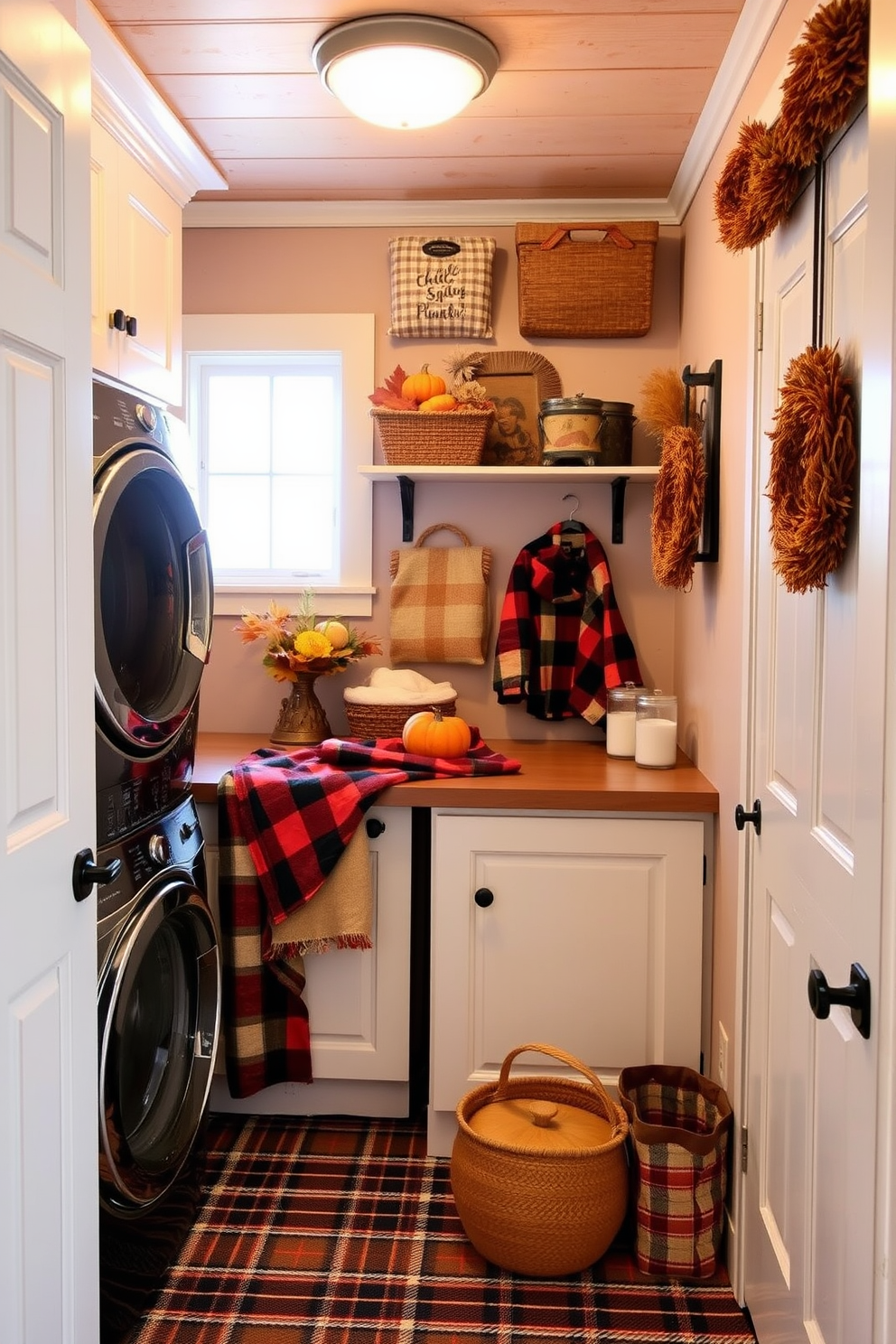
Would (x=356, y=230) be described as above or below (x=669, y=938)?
above

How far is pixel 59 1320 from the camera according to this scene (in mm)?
1453

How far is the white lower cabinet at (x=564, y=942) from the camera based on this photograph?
2.46 m

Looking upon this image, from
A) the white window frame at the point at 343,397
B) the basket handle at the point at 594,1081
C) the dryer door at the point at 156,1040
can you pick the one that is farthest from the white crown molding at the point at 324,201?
the basket handle at the point at 594,1081

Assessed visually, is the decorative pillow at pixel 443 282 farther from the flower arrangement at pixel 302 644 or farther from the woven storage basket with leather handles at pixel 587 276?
the flower arrangement at pixel 302 644

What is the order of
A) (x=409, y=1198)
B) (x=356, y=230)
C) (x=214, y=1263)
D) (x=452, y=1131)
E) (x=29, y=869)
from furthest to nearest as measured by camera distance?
(x=356, y=230) < (x=452, y=1131) < (x=409, y=1198) < (x=214, y=1263) < (x=29, y=869)

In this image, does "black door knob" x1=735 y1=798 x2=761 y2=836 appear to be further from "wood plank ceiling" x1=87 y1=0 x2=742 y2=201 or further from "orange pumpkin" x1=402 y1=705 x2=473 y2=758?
"wood plank ceiling" x1=87 y1=0 x2=742 y2=201

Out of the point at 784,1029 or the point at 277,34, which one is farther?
the point at 277,34

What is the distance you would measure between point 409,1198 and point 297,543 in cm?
180

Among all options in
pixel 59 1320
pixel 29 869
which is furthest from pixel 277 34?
pixel 59 1320

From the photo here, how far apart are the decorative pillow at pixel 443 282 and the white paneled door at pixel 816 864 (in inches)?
53.1

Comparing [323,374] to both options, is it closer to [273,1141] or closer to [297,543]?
[297,543]

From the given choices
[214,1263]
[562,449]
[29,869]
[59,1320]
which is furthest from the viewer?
[562,449]

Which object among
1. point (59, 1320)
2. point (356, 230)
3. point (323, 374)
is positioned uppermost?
point (356, 230)

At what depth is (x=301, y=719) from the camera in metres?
3.00
